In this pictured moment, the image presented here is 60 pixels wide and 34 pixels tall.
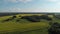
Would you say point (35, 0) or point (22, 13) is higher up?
point (35, 0)

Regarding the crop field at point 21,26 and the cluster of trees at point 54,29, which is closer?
the crop field at point 21,26

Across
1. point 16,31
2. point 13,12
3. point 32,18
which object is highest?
point 13,12

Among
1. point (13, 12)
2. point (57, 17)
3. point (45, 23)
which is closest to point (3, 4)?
point (13, 12)

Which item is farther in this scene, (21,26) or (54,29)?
(54,29)

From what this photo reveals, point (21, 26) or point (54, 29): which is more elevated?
point (21, 26)

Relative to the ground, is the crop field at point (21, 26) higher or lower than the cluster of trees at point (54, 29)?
higher

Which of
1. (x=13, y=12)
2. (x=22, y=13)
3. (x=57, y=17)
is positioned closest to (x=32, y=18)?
(x=22, y=13)

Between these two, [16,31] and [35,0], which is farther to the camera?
[35,0]

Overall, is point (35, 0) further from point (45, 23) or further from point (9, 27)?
point (9, 27)
